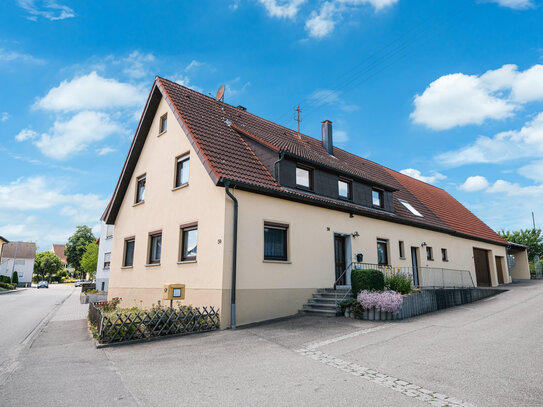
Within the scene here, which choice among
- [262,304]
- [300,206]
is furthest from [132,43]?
[262,304]

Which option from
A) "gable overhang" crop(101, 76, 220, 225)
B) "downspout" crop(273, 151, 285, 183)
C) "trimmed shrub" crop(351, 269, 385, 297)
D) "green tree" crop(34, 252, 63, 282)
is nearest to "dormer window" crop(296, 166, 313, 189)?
"downspout" crop(273, 151, 285, 183)

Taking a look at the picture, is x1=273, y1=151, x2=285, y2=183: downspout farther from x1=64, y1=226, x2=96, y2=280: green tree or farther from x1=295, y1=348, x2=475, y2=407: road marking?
x1=64, y1=226, x2=96, y2=280: green tree

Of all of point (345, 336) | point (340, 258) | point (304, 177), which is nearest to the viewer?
point (345, 336)

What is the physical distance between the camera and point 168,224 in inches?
547

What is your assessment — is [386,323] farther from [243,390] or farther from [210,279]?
[243,390]

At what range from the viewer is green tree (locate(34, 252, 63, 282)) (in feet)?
275

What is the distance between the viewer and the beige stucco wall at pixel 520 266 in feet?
97.8

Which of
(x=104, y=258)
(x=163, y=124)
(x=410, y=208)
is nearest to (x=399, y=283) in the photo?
(x=410, y=208)

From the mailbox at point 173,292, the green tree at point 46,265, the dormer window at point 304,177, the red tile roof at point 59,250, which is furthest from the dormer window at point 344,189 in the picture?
the red tile roof at point 59,250

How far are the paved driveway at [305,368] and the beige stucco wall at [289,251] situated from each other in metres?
1.45

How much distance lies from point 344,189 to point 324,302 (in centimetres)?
557

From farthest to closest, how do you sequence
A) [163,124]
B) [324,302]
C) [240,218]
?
[163,124], [324,302], [240,218]

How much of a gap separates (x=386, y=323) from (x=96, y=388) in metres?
7.80

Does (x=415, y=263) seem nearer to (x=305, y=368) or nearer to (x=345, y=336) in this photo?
(x=345, y=336)
